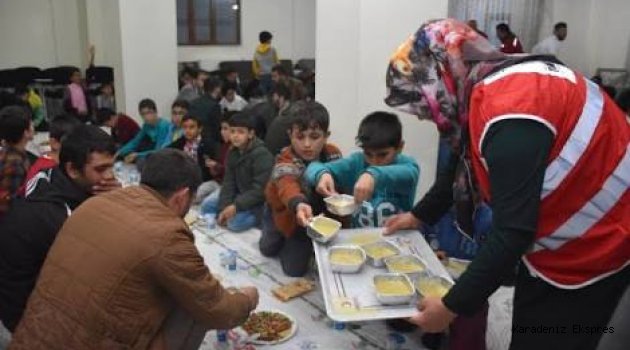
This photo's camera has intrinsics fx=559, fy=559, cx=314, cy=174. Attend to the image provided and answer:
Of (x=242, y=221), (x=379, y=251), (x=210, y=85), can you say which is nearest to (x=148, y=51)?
(x=210, y=85)

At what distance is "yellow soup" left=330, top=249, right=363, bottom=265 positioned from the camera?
6.22ft

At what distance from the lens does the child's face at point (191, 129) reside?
427 cm

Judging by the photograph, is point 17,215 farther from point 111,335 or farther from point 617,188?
point 617,188

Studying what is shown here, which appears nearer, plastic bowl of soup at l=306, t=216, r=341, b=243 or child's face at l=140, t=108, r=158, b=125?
plastic bowl of soup at l=306, t=216, r=341, b=243

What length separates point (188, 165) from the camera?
1685 millimetres

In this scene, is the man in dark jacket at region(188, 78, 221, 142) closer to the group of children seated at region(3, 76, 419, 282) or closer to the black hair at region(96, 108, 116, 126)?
the group of children seated at region(3, 76, 419, 282)

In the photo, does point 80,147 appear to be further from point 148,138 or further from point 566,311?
point 148,138

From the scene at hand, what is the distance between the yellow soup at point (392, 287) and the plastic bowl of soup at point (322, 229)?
0.35 m

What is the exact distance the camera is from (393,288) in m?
1.71

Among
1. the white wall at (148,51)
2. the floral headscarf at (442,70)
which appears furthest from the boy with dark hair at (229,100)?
the floral headscarf at (442,70)

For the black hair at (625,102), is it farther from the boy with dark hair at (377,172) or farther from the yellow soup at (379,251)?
the yellow soup at (379,251)

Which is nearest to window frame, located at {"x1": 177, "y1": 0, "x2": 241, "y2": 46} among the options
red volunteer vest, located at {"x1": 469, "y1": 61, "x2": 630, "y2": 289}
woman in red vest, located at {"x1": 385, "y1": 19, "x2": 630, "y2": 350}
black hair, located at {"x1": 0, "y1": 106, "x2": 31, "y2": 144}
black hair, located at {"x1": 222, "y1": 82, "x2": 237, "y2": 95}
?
black hair, located at {"x1": 222, "y1": 82, "x2": 237, "y2": 95}

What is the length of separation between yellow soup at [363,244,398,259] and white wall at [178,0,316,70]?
8.09 m

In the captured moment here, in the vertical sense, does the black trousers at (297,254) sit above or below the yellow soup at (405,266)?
below
